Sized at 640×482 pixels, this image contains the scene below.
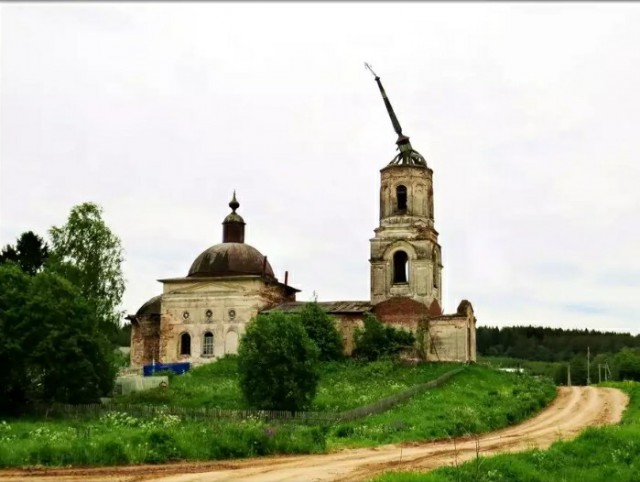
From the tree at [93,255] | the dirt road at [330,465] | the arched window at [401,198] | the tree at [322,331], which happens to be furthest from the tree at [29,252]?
the dirt road at [330,465]

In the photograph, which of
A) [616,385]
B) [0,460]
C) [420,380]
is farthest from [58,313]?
[616,385]

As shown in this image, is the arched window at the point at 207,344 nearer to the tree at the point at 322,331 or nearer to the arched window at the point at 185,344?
the arched window at the point at 185,344

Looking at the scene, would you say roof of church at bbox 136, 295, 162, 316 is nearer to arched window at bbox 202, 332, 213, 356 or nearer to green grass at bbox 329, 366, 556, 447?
arched window at bbox 202, 332, 213, 356

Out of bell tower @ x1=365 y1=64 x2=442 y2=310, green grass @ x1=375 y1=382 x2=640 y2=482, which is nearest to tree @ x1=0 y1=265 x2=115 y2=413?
green grass @ x1=375 y1=382 x2=640 y2=482

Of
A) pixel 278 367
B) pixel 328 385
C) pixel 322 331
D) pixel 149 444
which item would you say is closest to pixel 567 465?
pixel 149 444

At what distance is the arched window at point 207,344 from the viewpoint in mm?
52250

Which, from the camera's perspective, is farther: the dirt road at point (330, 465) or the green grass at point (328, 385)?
the green grass at point (328, 385)

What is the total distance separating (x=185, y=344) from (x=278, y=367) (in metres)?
22.5

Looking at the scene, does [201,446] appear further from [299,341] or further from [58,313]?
[58,313]

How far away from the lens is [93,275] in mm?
43156

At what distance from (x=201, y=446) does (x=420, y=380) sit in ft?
74.1

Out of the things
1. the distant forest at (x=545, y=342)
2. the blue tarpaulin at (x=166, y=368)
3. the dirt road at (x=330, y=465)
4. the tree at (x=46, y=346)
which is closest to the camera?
the dirt road at (x=330, y=465)

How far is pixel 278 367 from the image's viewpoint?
1248 inches

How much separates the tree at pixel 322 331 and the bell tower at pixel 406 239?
377cm
